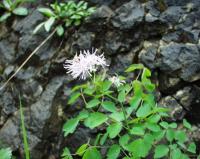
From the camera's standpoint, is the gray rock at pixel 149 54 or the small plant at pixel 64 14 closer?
the gray rock at pixel 149 54

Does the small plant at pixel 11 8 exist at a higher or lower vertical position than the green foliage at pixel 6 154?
higher

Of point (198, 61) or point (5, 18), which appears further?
point (5, 18)

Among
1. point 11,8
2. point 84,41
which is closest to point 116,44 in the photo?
point 84,41

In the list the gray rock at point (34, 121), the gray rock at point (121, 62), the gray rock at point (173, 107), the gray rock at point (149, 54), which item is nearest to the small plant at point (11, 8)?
the gray rock at point (34, 121)

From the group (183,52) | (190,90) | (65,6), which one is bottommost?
(190,90)

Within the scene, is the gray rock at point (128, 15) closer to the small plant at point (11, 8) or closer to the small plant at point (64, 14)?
the small plant at point (64, 14)

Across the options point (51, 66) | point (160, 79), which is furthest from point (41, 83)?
point (160, 79)

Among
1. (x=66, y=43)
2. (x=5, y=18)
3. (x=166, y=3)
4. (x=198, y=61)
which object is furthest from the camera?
(x=5, y=18)

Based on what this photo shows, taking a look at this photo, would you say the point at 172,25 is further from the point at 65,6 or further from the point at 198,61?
the point at 65,6
